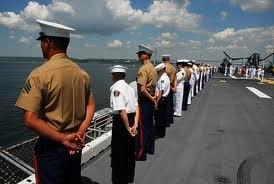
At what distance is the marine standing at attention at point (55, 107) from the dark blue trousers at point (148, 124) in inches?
116

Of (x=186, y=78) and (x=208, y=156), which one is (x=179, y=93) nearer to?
(x=186, y=78)

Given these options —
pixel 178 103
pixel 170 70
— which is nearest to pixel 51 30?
pixel 170 70

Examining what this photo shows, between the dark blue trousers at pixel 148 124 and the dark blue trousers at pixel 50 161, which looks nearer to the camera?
the dark blue trousers at pixel 50 161

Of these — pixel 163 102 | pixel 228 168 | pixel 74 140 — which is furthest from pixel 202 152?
pixel 74 140

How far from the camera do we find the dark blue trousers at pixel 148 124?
5660 mm

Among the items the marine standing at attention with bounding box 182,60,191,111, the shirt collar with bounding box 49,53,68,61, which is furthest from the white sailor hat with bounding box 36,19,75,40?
the marine standing at attention with bounding box 182,60,191,111

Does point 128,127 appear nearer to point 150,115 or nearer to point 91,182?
point 91,182

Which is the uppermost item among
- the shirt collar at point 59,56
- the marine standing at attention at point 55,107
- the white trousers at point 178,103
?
the shirt collar at point 59,56

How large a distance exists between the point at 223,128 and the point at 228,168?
3.23 meters

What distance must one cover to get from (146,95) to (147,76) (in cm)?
31

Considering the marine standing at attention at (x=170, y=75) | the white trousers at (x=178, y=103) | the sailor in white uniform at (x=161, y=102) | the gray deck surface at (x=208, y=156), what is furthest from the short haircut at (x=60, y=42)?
the white trousers at (x=178, y=103)

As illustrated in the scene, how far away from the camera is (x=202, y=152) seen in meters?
6.07

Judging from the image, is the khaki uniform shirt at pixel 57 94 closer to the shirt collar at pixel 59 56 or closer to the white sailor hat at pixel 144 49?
the shirt collar at pixel 59 56

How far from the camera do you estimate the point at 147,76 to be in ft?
18.1
